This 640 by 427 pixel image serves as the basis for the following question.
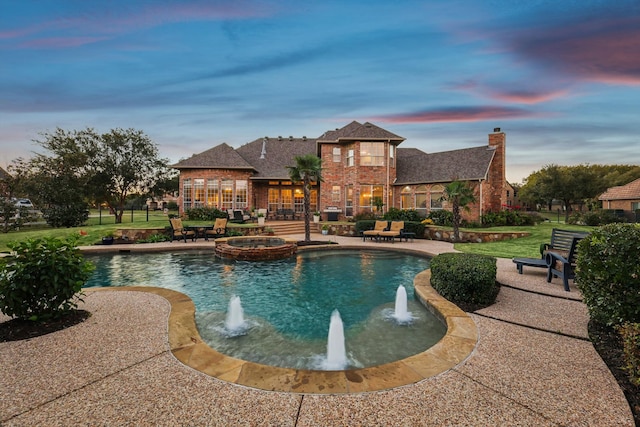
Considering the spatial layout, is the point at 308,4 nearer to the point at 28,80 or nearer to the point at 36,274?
the point at 36,274

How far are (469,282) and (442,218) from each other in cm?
1525

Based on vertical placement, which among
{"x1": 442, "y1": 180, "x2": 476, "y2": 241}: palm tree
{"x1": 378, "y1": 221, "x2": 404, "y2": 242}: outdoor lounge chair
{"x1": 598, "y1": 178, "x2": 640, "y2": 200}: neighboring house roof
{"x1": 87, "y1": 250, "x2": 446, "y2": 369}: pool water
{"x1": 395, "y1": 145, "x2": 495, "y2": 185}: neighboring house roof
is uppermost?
{"x1": 395, "y1": 145, "x2": 495, "y2": 185}: neighboring house roof

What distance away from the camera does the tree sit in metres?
23.2

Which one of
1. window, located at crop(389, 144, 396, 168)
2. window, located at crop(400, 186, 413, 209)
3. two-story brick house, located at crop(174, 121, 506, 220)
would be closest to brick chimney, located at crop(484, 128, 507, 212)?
two-story brick house, located at crop(174, 121, 506, 220)

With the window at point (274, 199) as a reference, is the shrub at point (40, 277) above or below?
below

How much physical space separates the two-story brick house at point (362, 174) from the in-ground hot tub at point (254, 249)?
10.6 m

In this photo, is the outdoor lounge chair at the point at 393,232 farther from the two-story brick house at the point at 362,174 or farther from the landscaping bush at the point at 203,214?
the landscaping bush at the point at 203,214

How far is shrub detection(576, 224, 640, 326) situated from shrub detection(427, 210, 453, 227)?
15691 millimetres

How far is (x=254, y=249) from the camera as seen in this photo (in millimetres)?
11531

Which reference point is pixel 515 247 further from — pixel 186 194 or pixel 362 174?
pixel 186 194

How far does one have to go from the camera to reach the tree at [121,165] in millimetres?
23203

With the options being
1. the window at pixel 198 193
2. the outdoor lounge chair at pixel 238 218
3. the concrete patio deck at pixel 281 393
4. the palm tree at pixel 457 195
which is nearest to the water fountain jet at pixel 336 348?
the concrete patio deck at pixel 281 393

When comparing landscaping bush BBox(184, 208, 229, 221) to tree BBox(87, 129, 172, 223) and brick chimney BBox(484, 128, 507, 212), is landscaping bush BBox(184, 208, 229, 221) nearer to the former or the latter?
tree BBox(87, 129, 172, 223)

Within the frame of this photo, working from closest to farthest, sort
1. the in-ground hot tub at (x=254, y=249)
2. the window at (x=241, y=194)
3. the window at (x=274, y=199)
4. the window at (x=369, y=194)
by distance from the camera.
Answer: the in-ground hot tub at (x=254, y=249) < the window at (x=369, y=194) < the window at (x=241, y=194) < the window at (x=274, y=199)
